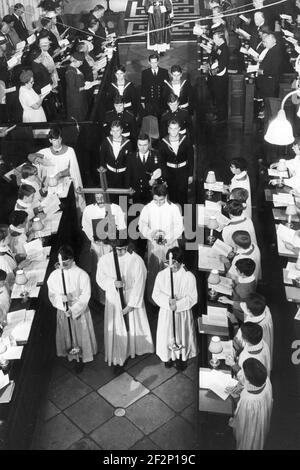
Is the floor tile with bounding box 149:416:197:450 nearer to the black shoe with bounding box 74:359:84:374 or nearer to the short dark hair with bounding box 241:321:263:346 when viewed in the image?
the black shoe with bounding box 74:359:84:374

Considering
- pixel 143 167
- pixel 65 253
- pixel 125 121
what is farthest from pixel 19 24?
pixel 65 253

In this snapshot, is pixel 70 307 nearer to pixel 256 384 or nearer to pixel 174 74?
pixel 256 384

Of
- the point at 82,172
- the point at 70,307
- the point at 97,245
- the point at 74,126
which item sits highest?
the point at 74,126

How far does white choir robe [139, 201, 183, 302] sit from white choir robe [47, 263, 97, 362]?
1378mm

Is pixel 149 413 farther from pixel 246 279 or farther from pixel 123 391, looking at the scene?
pixel 246 279

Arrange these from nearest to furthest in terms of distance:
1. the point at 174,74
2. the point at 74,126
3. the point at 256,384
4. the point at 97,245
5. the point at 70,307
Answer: the point at 256,384
the point at 70,307
the point at 97,245
the point at 74,126
the point at 174,74

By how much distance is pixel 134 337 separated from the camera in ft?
25.0

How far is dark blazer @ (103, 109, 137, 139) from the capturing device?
10.5 m

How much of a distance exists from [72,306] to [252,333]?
7.50ft

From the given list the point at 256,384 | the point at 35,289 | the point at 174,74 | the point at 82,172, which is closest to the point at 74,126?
the point at 82,172

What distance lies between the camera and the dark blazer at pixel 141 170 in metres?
9.21

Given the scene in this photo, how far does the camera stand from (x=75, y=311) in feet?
23.5

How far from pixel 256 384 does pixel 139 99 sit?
846 centimetres

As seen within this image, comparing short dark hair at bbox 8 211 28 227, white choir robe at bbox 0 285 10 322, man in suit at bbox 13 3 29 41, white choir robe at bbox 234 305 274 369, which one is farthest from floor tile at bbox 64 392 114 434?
man in suit at bbox 13 3 29 41
